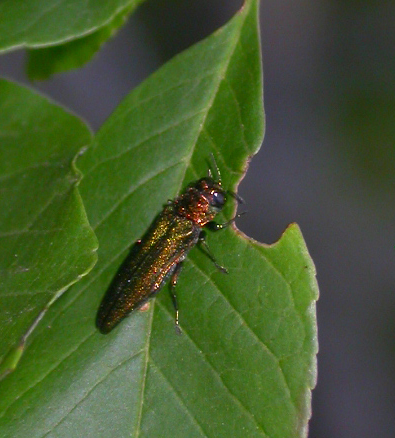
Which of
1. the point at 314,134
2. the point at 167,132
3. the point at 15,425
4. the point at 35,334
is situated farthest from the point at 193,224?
the point at 314,134

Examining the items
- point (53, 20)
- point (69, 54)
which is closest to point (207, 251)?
point (53, 20)

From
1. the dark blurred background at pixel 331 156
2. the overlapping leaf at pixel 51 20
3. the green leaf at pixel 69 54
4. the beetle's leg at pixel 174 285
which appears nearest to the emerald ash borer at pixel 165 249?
the beetle's leg at pixel 174 285

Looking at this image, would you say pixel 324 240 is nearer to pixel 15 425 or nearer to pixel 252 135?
pixel 252 135

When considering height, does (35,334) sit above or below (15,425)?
above

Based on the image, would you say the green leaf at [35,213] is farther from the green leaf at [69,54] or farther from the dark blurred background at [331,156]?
the dark blurred background at [331,156]

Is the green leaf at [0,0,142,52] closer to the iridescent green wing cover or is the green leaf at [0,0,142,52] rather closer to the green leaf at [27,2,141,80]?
the green leaf at [27,2,141,80]

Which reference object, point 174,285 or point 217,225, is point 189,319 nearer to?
point 174,285
